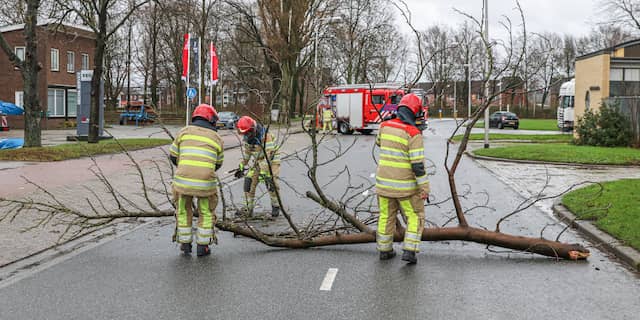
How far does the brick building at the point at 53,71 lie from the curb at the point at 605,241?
37277mm

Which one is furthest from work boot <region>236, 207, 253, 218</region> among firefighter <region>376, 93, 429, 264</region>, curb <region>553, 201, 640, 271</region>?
curb <region>553, 201, 640, 271</region>

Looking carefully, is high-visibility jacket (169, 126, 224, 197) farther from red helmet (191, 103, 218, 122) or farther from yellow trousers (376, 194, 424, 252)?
yellow trousers (376, 194, 424, 252)

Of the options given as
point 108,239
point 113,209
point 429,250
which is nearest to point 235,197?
point 113,209

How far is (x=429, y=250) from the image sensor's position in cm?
775

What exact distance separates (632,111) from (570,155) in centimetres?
575

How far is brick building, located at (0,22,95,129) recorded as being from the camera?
146 ft

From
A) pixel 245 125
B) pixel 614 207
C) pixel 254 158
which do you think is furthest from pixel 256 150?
pixel 614 207

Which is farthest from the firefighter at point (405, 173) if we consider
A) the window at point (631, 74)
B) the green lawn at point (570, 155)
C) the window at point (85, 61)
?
the window at point (85, 61)

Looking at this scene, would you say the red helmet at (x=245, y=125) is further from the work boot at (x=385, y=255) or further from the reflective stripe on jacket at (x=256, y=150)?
the work boot at (x=385, y=255)

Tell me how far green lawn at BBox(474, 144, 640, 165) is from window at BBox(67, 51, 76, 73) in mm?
35050

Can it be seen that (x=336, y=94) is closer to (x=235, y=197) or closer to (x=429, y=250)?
(x=235, y=197)

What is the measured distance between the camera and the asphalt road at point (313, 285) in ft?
17.8

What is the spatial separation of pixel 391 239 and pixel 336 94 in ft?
117

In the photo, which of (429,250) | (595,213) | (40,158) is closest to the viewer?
(429,250)
